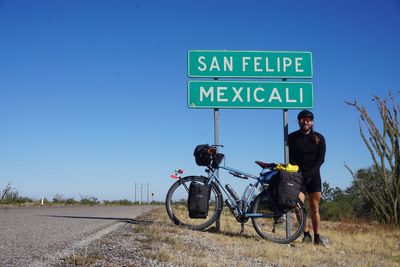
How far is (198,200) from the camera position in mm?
6703

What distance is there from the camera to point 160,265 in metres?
3.67

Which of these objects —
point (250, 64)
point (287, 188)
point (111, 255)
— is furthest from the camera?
point (250, 64)

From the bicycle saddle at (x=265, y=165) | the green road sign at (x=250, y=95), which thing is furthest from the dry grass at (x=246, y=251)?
the green road sign at (x=250, y=95)

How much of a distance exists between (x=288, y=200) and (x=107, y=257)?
340cm

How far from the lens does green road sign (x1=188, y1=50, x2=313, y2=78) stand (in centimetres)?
810

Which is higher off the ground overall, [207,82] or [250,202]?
[207,82]

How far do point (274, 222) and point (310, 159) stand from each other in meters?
1.16

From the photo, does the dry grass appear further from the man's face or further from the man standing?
the man's face

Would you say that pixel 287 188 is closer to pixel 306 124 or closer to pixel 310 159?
pixel 310 159

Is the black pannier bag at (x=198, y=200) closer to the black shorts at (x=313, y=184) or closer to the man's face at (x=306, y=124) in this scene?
the black shorts at (x=313, y=184)

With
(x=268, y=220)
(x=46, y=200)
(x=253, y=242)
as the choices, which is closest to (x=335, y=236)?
(x=268, y=220)

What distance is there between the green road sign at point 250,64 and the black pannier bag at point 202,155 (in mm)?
1642

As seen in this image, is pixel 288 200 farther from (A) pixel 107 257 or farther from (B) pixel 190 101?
(A) pixel 107 257

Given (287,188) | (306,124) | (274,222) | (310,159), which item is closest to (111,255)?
(287,188)
